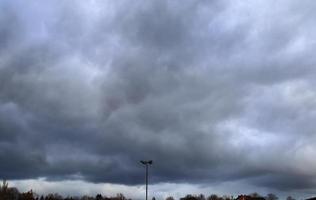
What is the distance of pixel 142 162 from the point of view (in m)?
94.4

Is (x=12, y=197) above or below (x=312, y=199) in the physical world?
above

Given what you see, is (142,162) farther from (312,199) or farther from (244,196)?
(244,196)

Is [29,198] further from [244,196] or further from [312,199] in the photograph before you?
[312,199]

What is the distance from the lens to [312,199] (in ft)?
395

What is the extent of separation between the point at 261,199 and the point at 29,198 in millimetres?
87789

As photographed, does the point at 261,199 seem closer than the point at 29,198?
Yes

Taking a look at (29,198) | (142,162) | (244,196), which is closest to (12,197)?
(29,198)

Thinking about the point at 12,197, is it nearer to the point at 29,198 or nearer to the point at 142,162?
the point at 29,198

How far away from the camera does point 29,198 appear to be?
7805 inches

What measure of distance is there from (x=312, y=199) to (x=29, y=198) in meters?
116

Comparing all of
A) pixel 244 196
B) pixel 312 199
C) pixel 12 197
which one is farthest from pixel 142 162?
pixel 12 197

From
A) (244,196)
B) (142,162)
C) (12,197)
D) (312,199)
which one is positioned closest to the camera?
(142,162)

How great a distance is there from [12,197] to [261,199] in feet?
296

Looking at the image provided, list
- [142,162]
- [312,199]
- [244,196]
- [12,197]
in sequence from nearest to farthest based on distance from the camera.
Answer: [142,162], [312,199], [244,196], [12,197]
